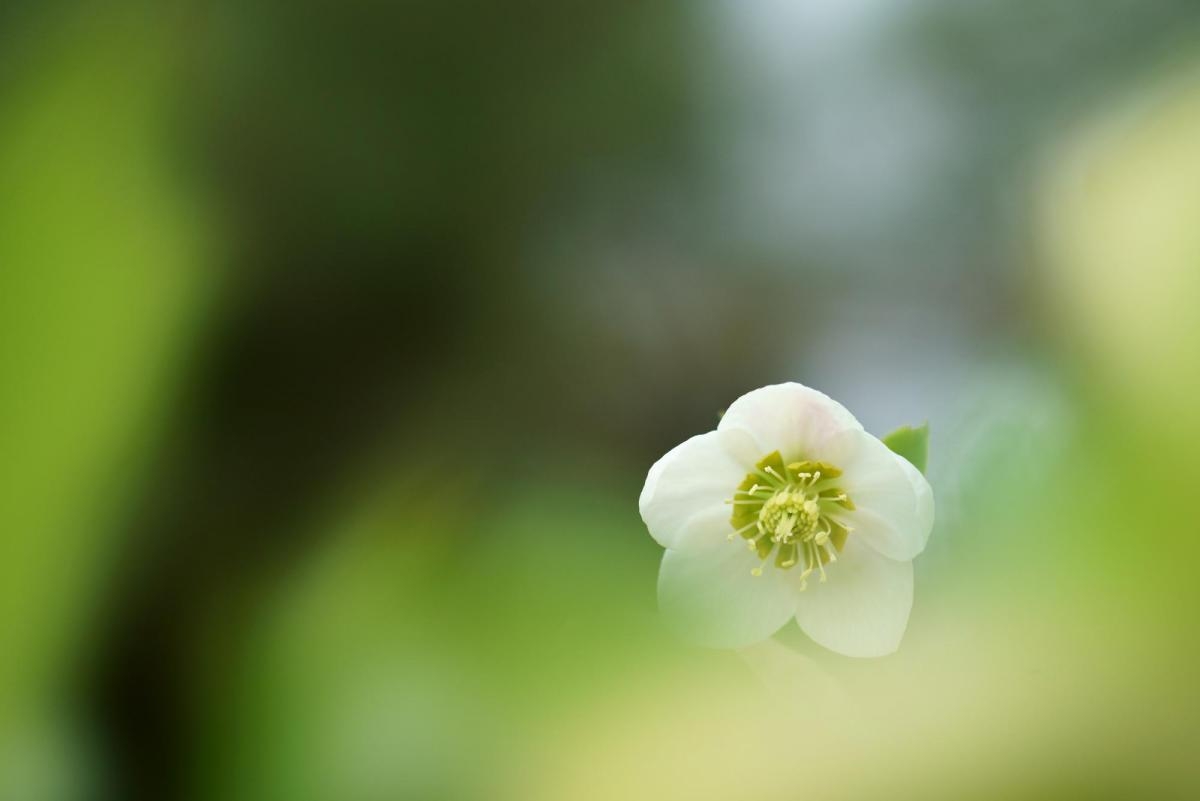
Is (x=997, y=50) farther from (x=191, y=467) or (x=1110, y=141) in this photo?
(x=191, y=467)

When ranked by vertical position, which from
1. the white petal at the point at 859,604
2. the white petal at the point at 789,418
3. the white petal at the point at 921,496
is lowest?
the white petal at the point at 859,604

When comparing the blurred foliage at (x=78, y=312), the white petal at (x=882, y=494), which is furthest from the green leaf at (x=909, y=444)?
the blurred foliage at (x=78, y=312)

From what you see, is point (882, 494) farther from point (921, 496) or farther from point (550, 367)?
point (550, 367)

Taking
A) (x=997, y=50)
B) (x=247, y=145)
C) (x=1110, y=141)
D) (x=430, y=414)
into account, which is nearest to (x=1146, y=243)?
(x=1110, y=141)

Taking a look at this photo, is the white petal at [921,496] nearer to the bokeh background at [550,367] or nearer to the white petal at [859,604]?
the white petal at [859,604]

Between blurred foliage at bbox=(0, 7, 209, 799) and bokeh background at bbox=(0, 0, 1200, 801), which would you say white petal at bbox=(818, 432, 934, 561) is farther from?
blurred foliage at bbox=(0, 7, 209, 799)

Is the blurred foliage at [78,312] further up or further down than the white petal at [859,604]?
further up
